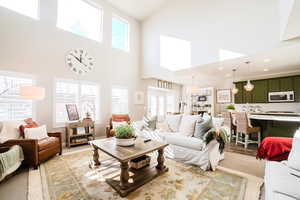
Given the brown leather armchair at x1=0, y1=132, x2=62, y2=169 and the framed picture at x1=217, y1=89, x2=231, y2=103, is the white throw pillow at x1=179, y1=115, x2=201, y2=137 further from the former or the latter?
the framed picture at x1=217, y1=89, x2=231, y2=103

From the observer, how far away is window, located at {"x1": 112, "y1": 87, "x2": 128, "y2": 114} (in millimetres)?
5465

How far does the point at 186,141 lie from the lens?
2.88 metres

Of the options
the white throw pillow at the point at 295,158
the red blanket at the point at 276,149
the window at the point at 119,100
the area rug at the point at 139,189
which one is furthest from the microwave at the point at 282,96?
the window at the point at 119,100

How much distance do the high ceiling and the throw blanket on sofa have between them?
551 centimetres

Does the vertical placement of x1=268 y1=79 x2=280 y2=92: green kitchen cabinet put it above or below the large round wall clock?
below

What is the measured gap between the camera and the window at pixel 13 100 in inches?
129

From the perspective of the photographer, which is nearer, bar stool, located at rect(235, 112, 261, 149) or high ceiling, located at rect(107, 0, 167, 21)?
bar stool, located at rect(235, 112, 261, 149)

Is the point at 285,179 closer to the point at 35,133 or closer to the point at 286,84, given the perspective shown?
the point at 35,133

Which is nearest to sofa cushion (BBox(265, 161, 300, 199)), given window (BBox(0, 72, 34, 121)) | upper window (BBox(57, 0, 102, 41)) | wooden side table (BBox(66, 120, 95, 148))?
wooden side table (BBox(66, 120, 95, 148))

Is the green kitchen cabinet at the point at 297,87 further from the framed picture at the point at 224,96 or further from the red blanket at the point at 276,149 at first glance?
the red blanket at the point at 276,149

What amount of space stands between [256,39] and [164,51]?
2936 millimetres

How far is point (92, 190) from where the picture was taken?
6.33 feet

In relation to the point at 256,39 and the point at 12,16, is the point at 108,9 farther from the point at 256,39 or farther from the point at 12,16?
the point at 256,39

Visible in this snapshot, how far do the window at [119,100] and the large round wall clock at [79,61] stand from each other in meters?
1.27
